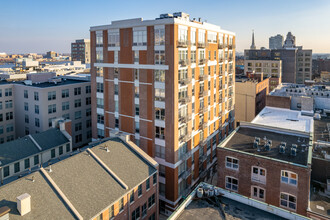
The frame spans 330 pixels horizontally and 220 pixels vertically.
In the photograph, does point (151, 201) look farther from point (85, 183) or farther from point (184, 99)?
point (184, 99)

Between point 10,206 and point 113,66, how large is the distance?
104ft

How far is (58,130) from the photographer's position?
5572 centimetres

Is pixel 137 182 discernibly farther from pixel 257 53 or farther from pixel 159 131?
pixel 257 53

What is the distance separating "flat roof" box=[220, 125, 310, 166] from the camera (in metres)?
39.6

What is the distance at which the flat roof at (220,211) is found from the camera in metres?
27.9

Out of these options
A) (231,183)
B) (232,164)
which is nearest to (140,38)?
(232,164)

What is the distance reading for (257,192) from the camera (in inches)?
1554

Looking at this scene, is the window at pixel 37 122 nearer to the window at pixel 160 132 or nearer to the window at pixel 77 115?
the window at pixel 77 115

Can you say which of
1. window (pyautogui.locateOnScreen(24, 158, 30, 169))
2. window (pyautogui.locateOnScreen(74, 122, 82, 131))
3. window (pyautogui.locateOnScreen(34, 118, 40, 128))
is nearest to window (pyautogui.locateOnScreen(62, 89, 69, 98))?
window (pyautogui.locateOnScreen(74, 122, 82, 131))

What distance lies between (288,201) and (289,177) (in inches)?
137

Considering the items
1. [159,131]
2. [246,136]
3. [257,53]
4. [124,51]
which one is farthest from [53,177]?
[257,53]

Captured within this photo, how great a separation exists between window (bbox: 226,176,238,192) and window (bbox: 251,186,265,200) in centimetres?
263

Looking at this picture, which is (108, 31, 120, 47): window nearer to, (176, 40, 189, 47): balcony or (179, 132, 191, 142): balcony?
(176, 40, 189, 47): balcony

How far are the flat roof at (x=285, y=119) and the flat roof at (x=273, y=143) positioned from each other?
6.13 meters
